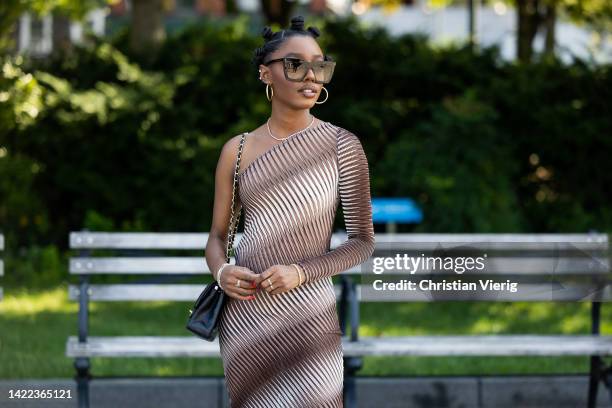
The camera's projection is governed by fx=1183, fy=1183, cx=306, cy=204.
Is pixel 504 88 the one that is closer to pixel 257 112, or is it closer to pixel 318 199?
pixel 257 112

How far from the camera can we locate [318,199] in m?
3.61

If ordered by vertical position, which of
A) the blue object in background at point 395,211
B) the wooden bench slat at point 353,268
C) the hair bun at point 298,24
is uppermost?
the hair bun at point 298,24

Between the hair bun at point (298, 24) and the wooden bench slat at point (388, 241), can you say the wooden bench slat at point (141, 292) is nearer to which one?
the wooden bench slat at point (388, 241)

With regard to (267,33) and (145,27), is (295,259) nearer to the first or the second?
(267,33)

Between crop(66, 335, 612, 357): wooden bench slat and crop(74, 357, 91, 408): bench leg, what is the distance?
0.05m

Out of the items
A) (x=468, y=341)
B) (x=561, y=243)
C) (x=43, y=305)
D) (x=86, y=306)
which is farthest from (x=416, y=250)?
(x=43, y=305)

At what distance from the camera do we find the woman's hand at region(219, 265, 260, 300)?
11.4 feet

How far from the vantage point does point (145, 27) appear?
13.2 meters

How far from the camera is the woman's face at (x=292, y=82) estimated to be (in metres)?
3.59

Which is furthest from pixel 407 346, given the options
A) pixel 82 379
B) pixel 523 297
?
pixel 82 379

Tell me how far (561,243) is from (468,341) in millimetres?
983

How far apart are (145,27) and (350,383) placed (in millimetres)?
7662

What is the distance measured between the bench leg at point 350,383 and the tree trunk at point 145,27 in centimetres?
706

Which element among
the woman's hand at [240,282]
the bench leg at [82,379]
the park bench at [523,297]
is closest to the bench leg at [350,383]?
the park bench at [523,297]
